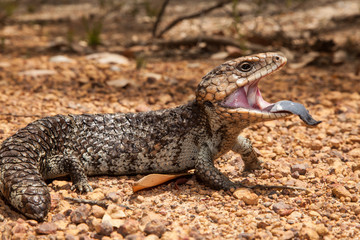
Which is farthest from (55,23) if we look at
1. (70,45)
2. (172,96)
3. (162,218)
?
(162,218)

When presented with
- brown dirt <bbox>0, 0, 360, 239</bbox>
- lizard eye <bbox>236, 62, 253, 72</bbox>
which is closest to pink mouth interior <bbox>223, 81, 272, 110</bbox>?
lizard eye <bbox>236, 62, 253, 72</bbox>

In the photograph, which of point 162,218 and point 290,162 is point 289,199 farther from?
point 162,218

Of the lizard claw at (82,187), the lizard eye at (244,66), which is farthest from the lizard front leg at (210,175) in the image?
the lizard claw at (82,187)

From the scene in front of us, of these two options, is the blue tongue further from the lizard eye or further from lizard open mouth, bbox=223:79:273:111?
the lizard eye

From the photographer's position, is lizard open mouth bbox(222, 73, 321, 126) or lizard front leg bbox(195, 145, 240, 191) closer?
lizard open mouth bbox(222, 73, 321, 126)

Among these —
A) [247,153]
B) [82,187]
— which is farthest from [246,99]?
[82,187]

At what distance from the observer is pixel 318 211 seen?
336 centimetres

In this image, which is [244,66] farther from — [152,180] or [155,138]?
[152,180]

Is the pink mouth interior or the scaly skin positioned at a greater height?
the pink mouth interior

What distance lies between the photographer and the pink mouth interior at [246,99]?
12.3ft

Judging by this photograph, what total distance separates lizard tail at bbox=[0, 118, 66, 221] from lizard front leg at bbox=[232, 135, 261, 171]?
176 cm

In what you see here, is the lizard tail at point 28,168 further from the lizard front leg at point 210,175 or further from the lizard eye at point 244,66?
the lizard eye at point 244,66

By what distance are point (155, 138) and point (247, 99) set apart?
3.13 feet

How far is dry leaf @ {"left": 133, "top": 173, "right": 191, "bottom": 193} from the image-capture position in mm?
3590
